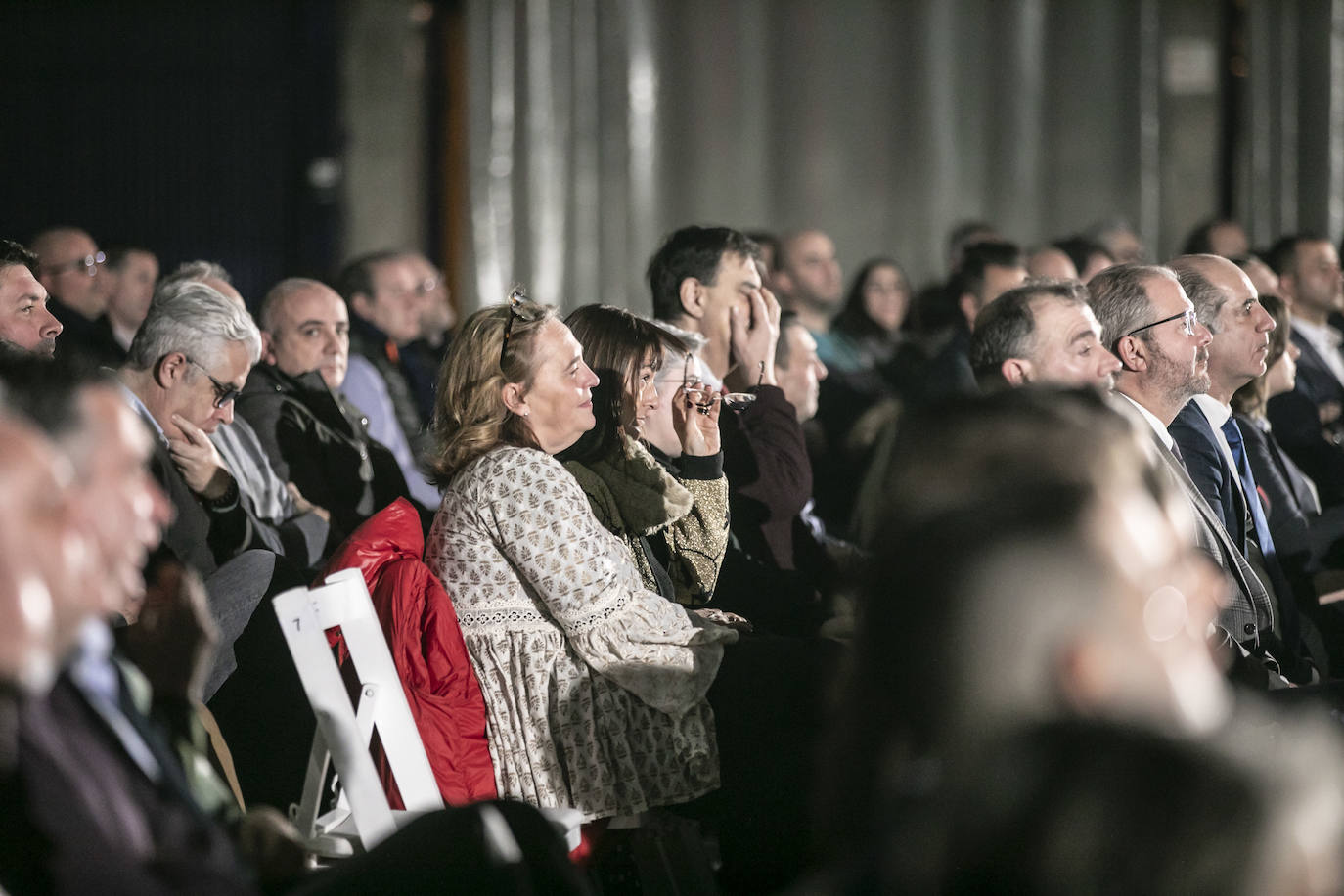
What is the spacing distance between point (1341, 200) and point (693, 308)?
6.06m

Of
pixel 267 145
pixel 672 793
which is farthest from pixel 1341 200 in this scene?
pixel 672 793

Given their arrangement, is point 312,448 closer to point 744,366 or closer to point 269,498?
point 269,498

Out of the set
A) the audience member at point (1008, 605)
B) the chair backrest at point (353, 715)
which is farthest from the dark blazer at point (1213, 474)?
the audience member at point (1008, 605)

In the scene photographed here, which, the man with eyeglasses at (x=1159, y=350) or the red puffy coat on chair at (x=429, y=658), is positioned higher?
the man with eyeglasses at (x=1159, y=350)

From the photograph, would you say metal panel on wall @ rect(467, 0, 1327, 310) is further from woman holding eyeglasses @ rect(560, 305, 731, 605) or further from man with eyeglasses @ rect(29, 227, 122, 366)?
woman holding eyeglasses @ rect(560, 305, 731, 605)

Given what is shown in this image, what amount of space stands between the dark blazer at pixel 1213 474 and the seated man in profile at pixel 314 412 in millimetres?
2235

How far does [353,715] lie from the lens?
84.6 inches

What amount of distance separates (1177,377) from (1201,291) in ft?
1.54

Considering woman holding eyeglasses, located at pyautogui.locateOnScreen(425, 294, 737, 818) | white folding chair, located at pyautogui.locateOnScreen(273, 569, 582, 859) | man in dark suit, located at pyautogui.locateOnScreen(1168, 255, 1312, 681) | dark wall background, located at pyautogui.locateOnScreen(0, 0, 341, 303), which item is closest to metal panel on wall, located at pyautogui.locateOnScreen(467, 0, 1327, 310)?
dark wall background, located at pyautogui.locateOnScreen(0, 0, 341, 303)

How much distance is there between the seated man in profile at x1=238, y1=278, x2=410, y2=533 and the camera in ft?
13.4

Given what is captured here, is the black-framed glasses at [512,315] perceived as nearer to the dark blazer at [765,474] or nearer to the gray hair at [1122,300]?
the dark blazer at [765,474]

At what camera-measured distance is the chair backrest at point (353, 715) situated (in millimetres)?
2119

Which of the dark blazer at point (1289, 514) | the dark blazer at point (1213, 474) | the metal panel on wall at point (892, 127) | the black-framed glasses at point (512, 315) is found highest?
the metal panel on wall at point (892, 127)

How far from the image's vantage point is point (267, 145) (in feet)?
25.6
